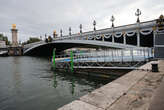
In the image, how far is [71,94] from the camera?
715 centimetres

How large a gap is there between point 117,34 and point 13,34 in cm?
7115

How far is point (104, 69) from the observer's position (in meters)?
10.8

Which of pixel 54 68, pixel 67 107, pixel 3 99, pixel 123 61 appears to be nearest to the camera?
pixel 67 107

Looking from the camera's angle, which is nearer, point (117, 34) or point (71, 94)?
point (71, 94)

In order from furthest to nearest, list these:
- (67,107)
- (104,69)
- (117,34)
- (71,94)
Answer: (117,34) → (104,69) → (71,94) → (67,107)

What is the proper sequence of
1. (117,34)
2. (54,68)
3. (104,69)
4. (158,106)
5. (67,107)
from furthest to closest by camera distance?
1. (117,34)
2. (54,68)
3. (104,69)
4. (67,107)
5. (158,106)

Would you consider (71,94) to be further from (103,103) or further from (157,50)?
(157,50)

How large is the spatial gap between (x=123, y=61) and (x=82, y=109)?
8504 millimetres

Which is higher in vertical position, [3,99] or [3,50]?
[3,50]

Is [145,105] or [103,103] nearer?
[145,105]

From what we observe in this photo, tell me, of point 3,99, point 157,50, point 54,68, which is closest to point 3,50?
point 54,68

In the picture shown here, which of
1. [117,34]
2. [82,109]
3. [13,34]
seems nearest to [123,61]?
[82,109]

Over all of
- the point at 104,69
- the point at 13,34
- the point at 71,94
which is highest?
the point at 13,34

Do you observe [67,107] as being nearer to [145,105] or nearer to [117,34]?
[145,105]
